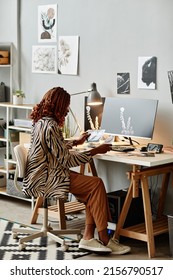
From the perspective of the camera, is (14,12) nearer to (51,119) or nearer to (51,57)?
(51,57)

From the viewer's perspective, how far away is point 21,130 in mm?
6223

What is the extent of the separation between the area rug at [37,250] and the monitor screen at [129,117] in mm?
988

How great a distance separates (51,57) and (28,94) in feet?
1.56

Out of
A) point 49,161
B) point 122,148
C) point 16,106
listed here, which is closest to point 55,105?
point 49,161

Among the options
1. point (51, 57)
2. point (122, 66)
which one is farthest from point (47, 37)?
point (122, 66)

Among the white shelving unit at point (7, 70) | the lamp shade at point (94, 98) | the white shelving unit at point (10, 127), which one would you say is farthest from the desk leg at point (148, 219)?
the white shelving unit at point (7, 70)

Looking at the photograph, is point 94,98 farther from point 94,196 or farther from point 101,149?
point 94,196

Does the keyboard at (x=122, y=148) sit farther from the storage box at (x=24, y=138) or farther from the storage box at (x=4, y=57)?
the storage box at (x=4, y=57)

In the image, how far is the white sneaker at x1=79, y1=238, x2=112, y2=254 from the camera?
471cm

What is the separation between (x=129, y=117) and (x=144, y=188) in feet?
2.48

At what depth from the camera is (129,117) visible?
5293mm

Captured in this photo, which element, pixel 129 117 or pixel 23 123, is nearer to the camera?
pixel 129 117

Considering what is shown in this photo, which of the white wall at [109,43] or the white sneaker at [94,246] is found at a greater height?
the white wall at [109,43]

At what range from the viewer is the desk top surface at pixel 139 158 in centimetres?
465
